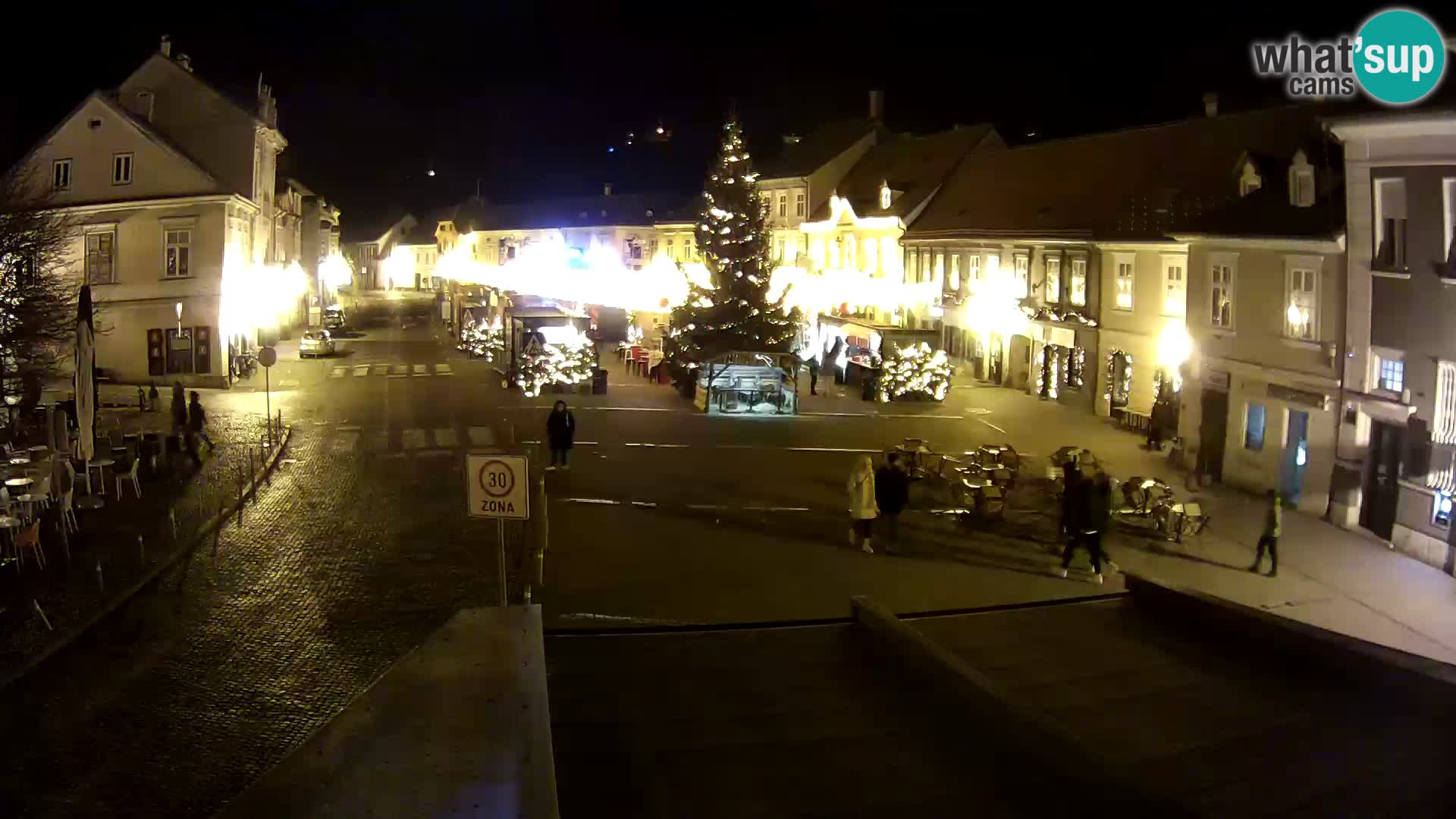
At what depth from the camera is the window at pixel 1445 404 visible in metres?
18.0

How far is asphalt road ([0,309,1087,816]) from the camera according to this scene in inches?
406

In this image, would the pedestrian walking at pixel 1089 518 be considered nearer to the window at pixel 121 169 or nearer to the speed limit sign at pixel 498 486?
the speed limit sign at pixel 498 486

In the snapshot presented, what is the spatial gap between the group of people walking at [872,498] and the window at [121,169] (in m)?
31.2

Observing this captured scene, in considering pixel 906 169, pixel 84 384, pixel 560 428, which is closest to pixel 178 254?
pixel 560 428

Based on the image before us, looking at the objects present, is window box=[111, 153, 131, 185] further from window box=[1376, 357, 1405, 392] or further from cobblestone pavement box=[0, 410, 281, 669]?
window box=[1376, 357, 1405, 392]

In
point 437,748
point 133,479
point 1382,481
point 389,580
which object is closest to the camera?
point 437,748

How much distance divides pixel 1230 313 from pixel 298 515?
62.5 feet

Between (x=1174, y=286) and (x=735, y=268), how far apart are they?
584 inches

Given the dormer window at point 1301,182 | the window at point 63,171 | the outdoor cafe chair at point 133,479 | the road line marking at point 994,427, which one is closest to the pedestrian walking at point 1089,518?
the dormer window at point 1301,182

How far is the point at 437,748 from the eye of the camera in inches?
322

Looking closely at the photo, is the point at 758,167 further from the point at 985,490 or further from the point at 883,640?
the point at 883,640

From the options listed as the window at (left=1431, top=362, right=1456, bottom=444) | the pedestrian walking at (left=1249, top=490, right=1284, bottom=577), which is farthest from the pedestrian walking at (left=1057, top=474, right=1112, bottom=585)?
the window at (left=1431, top=362, right=1456, bottom=444)

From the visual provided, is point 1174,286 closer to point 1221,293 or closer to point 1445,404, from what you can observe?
point 1221,293

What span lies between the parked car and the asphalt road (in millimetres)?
20617
